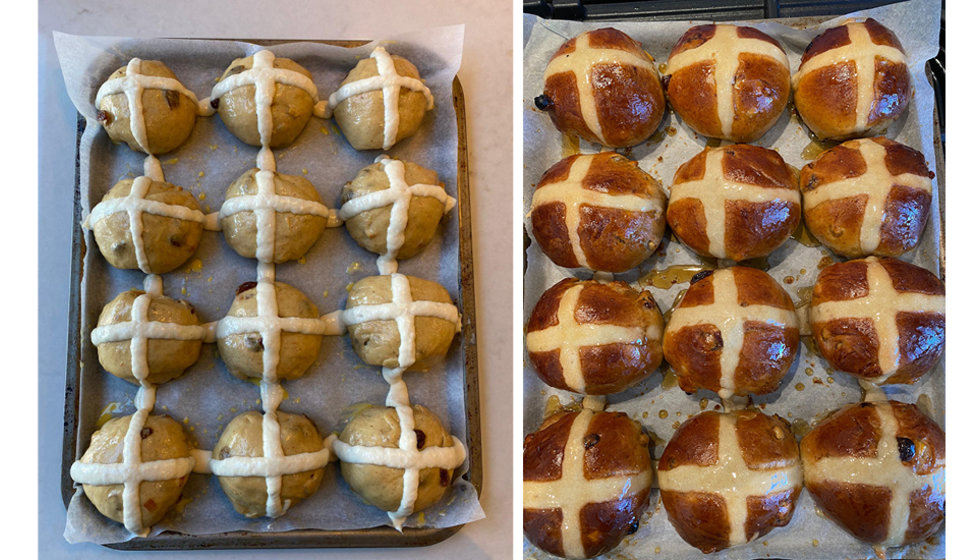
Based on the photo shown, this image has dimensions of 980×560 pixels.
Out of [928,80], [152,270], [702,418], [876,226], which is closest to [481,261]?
[702,418]

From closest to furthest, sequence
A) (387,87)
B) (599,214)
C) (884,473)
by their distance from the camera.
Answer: (884,473)
(599,214)
(387,87)

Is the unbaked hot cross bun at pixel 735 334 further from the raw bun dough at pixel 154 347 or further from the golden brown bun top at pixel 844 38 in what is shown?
the raw bun dough at pixel 154 347

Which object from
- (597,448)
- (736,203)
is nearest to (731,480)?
(597,448)

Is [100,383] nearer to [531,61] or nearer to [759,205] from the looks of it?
[531,61]

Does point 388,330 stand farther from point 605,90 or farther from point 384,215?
point 605,90

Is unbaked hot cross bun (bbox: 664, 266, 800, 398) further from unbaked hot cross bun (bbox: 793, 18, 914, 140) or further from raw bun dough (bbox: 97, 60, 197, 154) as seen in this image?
raw bun dough (bbox: 97, 60, 197, 154)

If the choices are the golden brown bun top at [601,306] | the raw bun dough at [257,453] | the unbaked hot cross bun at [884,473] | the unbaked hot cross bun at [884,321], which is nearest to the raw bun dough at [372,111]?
the golden brown bun top at [601,306]
